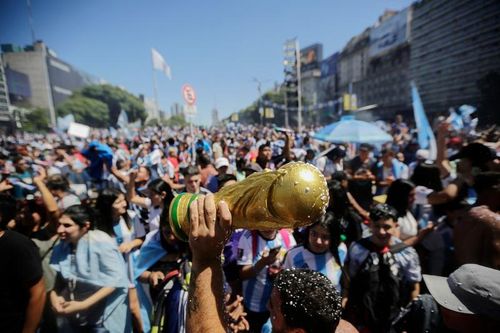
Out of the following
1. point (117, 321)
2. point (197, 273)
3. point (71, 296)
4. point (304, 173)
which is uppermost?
point (304, 173)

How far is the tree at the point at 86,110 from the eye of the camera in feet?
234

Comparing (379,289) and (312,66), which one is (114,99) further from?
(379,289)

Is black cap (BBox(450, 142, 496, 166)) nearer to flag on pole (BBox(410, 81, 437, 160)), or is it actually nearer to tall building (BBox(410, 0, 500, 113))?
flag on pole (BBox(410, 81, 437, 160))

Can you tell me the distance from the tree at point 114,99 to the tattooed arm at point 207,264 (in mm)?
89367

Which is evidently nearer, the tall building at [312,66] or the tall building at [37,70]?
the tall building at [37,70]

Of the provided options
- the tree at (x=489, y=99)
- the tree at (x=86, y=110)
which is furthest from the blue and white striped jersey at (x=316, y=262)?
the tree at (x=86, y=110)

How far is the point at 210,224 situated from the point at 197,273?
0.18 m

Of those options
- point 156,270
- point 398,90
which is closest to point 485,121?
point 398,90

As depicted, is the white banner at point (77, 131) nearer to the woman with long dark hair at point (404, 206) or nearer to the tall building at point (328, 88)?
the woman with long dark hair at point (404, 206)

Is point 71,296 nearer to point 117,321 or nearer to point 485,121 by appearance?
point 117,321

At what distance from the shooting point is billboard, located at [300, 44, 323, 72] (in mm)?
81125

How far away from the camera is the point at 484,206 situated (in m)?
2.52

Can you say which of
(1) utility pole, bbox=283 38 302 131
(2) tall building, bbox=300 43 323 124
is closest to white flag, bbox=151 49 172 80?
(1) utility pole, bbox=283 38 302 131

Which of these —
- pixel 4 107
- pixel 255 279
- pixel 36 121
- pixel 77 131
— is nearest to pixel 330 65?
pixel 36 121
